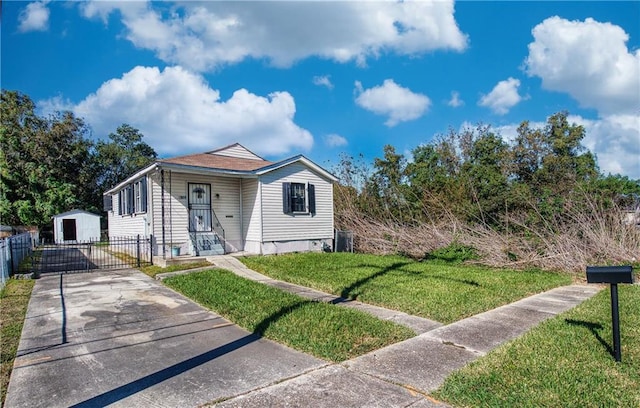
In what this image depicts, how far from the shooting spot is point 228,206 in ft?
45.4

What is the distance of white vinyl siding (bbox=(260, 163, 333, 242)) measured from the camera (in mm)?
13719

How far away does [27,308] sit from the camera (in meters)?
6.63

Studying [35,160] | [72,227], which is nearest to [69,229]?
[72,227]

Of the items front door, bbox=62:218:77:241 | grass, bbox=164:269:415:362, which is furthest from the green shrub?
front door, bbox=62:218:77:241

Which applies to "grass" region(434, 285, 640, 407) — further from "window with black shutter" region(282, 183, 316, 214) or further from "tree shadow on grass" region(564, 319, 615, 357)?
"window with black shutter" region(282, 183, 316, 214)

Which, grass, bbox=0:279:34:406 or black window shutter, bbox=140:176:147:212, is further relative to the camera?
black window shutter, bbox=140:176:147:212

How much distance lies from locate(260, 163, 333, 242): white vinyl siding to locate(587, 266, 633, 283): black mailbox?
10688 mm

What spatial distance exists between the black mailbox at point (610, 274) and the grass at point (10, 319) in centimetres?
559

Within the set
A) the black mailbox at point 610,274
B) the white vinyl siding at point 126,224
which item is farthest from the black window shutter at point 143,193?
the black mailbox at point 610,274

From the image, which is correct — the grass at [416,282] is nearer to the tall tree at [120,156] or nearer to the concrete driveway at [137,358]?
the concrete driveway at [137,358]

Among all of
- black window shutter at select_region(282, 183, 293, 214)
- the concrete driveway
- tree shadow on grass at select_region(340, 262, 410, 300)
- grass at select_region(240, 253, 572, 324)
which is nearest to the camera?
the concrete driveway

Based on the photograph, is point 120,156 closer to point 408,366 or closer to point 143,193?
point 143,193

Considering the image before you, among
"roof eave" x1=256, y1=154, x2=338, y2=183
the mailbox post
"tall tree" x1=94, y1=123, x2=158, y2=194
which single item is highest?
"tall tree" x1=94, y1=123, x2=158, y2=194

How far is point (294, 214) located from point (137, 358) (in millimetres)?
10477
